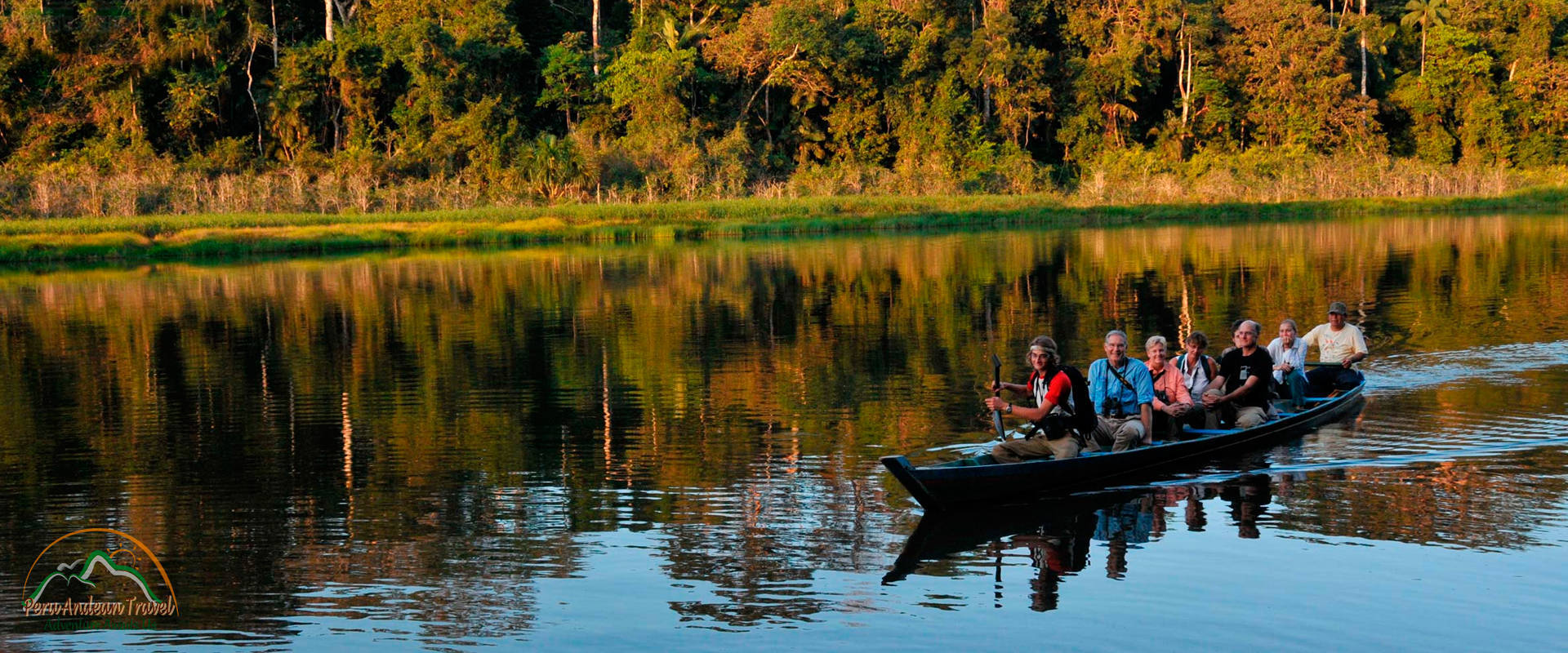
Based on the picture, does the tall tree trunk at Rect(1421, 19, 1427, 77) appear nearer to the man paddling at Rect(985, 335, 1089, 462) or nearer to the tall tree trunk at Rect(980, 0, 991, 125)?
the tall tree trunk at Rect(980, 0, 991, 125)

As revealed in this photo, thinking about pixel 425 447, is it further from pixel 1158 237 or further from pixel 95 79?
pixel 95 79

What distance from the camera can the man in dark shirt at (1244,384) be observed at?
12.7 meters

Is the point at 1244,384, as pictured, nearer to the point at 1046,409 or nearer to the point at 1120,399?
the point at 1120,399

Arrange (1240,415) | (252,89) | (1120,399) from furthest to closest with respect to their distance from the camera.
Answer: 1. (252,89)
2. (1240,415)
3. (1120,399)

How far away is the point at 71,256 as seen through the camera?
4316cm

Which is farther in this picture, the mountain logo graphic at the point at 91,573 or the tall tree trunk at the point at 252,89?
the tall tree trunk at the point at 252,89

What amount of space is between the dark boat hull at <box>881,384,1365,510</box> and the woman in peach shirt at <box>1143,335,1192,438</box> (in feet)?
0.98

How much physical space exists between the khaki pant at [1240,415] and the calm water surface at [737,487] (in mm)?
374

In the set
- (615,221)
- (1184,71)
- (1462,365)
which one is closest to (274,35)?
(615,221)

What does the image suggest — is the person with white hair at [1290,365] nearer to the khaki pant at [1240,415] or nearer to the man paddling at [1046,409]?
the khaki pant at [1240,415]

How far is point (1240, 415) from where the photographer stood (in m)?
12.7

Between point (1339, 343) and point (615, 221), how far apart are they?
37.3 meters

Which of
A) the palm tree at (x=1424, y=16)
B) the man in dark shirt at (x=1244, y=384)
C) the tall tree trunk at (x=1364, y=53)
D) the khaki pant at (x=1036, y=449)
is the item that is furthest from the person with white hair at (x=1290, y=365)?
the palm tree at (x=1424, y=16)

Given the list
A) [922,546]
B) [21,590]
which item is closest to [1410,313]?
[922,546]
